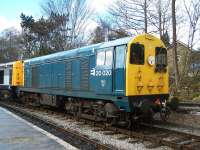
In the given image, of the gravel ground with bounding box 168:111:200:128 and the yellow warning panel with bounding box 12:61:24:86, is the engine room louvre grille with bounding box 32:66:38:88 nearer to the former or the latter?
the yellow warning panel with bounding box 12:61:24:86

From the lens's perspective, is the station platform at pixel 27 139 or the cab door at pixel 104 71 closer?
the station platform at pixel 27 139

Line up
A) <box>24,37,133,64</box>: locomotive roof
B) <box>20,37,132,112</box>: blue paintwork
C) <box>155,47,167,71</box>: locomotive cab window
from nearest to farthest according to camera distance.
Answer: <box>20,37,132,112</box>: blue paintwork, <box>24,37,133,64</box>: locomotive roof, <box>155,47,167,71</box>: locomotive cab window

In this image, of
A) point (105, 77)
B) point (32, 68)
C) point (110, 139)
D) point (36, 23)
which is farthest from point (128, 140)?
point (36, 23)

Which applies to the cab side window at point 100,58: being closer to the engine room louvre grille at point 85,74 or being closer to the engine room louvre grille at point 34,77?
the engine room louvre grille at point 85,74

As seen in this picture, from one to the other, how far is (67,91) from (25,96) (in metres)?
8.24

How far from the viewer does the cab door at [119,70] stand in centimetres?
1214

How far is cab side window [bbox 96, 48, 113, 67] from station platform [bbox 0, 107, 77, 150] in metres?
3.18

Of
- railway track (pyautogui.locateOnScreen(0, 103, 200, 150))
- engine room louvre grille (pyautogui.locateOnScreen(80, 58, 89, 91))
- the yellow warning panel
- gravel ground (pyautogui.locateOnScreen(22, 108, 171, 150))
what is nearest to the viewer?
railway track (pyautogui.locateOnScreen(0, 103, 200, 150))

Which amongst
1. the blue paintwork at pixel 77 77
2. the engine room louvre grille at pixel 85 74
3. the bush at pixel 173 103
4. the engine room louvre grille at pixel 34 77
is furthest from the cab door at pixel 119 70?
the engine room louvre grille at pixel 34 77

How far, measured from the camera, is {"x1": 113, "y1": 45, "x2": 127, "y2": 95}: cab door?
12.1 m

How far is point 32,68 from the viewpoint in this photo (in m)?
22.4

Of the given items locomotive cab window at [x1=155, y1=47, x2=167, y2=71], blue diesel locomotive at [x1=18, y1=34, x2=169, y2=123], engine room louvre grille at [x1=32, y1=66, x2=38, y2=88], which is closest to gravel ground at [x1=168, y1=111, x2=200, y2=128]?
blue diesel locomotive at [x1=18, y1=34, x2=169, y2=123]

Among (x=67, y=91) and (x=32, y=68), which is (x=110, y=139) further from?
(x=32, y=68)

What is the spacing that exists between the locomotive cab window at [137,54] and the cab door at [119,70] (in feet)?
0.93
